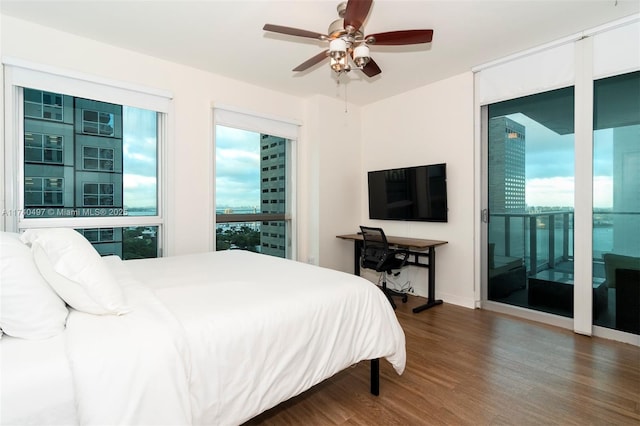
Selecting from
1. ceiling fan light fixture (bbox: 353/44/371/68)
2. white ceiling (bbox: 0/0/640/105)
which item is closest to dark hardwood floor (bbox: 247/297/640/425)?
ceiling fan light fixture (bbox: 353/44/371/68)

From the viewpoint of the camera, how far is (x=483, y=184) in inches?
143

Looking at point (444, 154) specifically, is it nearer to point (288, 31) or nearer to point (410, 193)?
point (410, 193)

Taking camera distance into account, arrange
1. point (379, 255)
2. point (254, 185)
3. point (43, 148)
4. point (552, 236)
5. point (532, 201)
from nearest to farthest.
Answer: point (43, 148) → point (552, 236) → point (532, 201) → point (379, 255) → point (254, 185)

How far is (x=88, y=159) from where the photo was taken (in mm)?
3027

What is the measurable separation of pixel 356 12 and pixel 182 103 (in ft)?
7.46

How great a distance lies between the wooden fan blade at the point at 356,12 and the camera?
6.28ft

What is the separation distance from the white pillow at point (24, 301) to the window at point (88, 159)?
6.90 ft

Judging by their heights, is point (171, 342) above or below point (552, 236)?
below

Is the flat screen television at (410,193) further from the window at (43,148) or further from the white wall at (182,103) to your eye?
the window at (43,148)

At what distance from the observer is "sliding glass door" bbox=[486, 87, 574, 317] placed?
3074 mm

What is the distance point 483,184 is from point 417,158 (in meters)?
0.88

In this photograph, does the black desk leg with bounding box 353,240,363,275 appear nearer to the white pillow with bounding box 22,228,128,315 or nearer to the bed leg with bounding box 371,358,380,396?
the bed leg with bounding box 371,358,380,396

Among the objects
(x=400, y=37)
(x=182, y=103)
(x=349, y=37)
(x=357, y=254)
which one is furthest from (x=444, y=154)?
(x=182, y=103)

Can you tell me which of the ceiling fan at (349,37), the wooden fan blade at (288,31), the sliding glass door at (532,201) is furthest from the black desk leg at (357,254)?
the wooden fan blade at (288,31)
